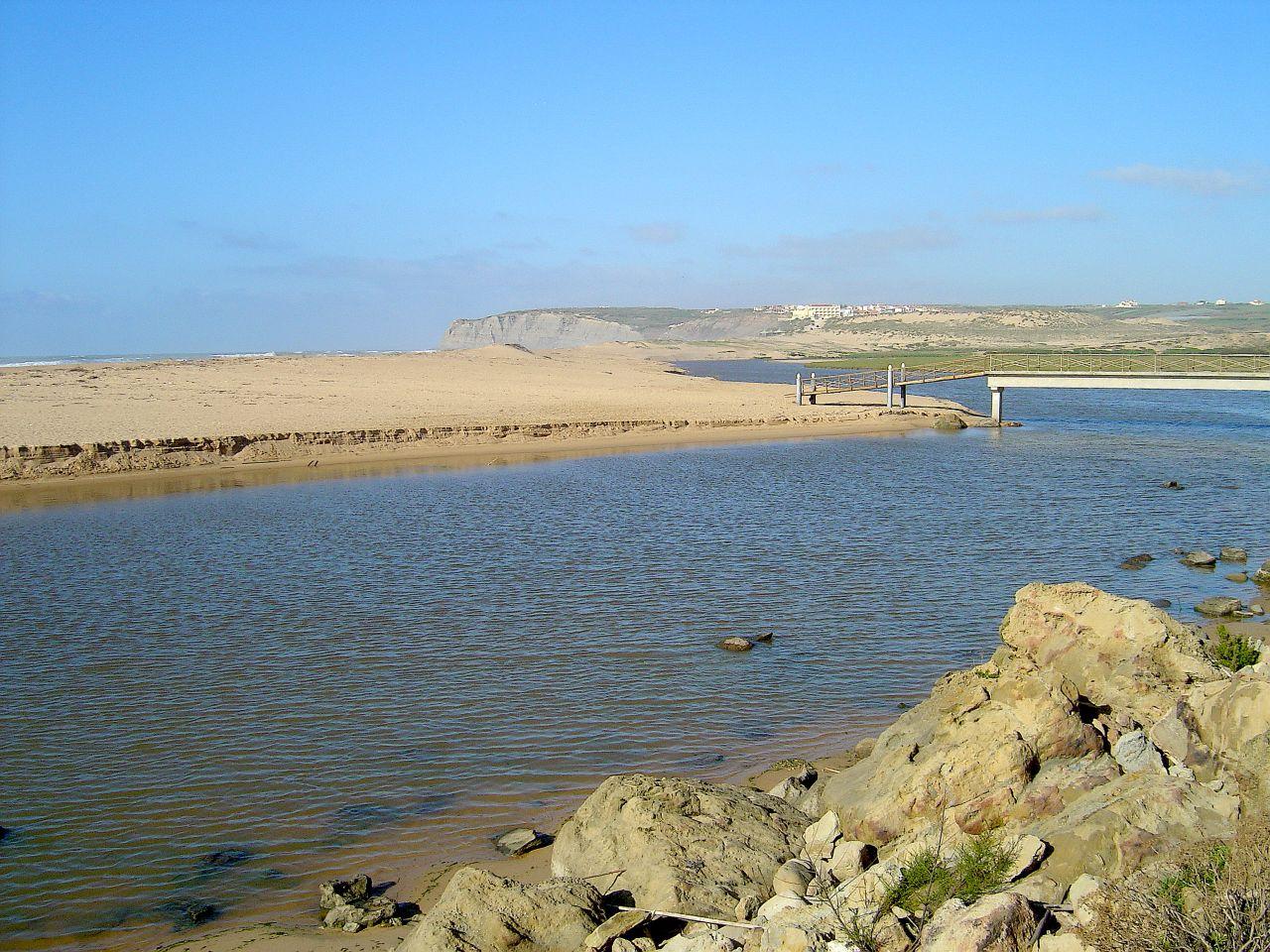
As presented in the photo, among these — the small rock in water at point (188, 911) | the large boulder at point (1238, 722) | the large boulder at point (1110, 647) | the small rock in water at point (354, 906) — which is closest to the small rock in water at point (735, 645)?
the large boulder at point (1110, 647)

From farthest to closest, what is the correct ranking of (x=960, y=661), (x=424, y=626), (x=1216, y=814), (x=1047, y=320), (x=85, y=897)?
(x=1047, y=320), (x=424, y=626), (x=960, y=661), (x=85, y=897), (x=1216, y=814)

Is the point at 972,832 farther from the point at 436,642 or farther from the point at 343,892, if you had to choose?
the point at 436,642

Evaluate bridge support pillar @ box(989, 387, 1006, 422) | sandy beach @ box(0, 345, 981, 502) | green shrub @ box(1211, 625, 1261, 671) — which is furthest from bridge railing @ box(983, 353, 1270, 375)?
green shrub @ box(1211, 625, 1261, 671)

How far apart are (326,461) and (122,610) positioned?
16.5m

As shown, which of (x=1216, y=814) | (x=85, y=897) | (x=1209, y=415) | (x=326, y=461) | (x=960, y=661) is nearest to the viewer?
(x=1216, y=814)

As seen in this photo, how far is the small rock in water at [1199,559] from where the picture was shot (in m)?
17.6

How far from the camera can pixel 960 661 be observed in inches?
498

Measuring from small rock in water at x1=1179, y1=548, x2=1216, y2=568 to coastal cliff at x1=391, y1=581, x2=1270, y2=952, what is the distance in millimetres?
9596

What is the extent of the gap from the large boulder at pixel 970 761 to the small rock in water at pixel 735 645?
4.99m

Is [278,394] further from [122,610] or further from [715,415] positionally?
[122,610]

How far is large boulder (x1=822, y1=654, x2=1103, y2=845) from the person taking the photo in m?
7.20

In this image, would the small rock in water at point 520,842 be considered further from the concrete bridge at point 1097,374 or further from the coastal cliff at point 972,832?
the concrete bridge at point 1097,374

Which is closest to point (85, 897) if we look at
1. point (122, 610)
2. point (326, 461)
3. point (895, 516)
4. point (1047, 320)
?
point (122, 610)

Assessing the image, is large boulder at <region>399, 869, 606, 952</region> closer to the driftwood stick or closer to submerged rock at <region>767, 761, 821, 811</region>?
the driftwood stick
